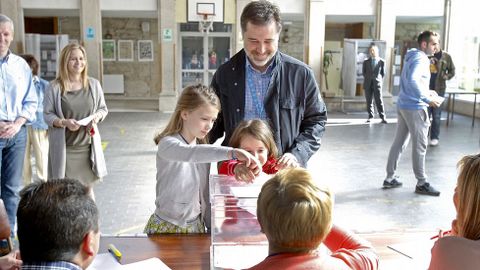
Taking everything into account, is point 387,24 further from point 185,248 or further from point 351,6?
point 185,248

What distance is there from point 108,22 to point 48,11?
215cm

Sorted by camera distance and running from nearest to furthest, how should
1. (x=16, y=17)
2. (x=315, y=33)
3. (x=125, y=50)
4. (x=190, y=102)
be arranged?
1. (x=190, y=102)
2. (x=16, y=17)
3. (x=315, y=33)
4. (x=125, y=50)

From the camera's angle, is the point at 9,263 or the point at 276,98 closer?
the point at 9,263

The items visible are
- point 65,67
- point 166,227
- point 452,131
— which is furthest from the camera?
point 452,131

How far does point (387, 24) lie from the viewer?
1434 cm

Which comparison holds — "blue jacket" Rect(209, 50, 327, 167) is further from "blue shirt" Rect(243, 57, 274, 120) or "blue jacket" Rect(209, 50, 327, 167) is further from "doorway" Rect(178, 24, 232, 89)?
"doorway" Rect(178, 24, 232, 89)

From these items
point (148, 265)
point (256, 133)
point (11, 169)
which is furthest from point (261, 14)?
point (11, 169)

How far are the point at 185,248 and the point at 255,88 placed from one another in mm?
975

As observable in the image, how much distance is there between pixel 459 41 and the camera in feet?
47.1

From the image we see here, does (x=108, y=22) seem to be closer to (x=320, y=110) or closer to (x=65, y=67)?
(x=65, y=67)

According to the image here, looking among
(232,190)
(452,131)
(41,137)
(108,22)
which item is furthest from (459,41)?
(232,190)

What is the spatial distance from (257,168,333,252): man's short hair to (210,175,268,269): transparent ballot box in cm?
44

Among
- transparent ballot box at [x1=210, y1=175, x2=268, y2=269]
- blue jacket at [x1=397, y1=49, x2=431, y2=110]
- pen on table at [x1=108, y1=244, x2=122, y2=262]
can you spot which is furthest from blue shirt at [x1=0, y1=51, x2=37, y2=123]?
blue jacket at [x1=397, y1=49, x2=431, y2=110]

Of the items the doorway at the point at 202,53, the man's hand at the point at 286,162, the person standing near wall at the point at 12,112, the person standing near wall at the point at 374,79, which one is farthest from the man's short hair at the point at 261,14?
the doorway at the point at 202,53
